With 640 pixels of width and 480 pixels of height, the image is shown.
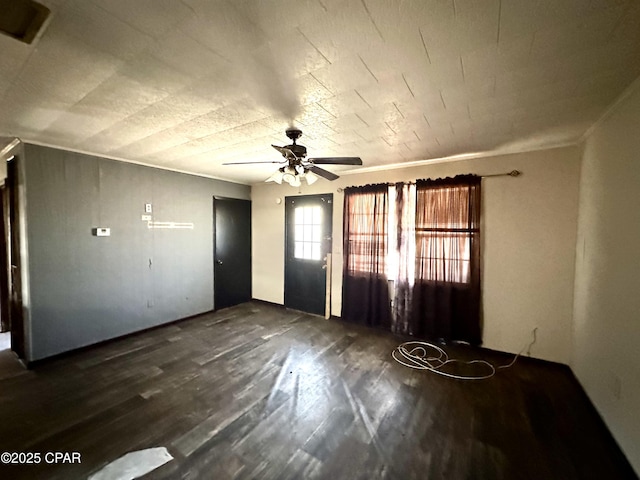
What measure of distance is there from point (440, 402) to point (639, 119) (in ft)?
8.03

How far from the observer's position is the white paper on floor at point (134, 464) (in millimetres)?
1511

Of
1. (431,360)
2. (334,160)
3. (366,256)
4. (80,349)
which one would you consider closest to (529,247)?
(431,360)

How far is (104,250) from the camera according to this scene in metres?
3.24

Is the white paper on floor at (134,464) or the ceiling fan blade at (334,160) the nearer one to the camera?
the white paper on floor at (134,464)

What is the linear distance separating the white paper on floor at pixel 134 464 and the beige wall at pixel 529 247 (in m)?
3.45

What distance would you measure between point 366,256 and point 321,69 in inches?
111

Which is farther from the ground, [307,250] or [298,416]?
[307,250]

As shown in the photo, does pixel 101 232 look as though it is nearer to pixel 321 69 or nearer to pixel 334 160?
pixel 334 160

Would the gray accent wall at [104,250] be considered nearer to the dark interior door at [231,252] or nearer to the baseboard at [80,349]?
the baseboard at [80,349]

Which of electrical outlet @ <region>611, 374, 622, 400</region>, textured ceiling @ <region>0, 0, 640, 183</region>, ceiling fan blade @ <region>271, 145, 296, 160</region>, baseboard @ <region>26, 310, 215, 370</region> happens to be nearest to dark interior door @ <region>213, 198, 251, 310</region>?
baseboard @ <region>26, 310, 215, 370</region>

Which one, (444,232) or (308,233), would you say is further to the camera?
(308,233)

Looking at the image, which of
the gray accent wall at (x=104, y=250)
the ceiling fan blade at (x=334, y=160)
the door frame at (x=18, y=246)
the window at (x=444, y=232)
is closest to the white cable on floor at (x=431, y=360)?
the window at (x=444, y=232)

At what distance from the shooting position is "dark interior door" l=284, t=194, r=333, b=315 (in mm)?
4398

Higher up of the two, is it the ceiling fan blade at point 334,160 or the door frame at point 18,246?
the ceiling fan blade at point 334,160
